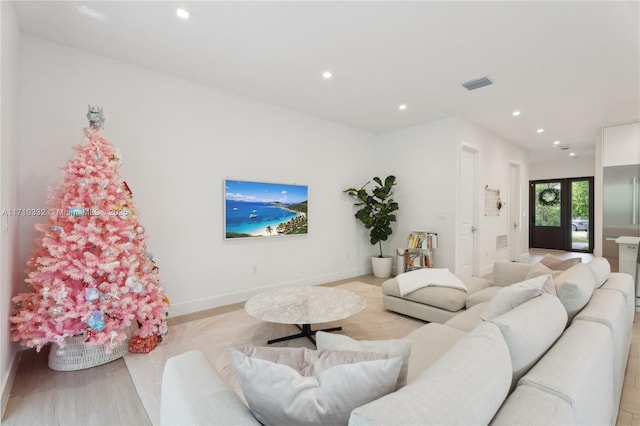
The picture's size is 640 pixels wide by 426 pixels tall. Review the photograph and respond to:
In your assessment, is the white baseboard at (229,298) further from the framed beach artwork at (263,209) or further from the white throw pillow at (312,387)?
the white throw pillow at (312,387)

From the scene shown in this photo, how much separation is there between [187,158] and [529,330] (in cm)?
359

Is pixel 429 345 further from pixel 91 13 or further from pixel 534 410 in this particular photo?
pixel 91 13

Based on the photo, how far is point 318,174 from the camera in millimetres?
4957

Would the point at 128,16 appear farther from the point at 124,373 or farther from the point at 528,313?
the point at 528,313

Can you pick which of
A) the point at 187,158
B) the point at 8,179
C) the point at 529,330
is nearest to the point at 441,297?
the point at 529,330

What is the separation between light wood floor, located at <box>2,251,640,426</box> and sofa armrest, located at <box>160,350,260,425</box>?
0.96 m

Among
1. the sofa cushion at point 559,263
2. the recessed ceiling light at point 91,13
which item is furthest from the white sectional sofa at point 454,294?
the recessed ceiling light at point 91,13

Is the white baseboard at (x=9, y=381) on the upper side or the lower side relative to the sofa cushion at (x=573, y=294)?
lower

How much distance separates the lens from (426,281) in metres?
3.21

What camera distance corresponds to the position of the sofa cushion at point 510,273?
3160mm

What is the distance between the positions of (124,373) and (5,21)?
2629 millimetres

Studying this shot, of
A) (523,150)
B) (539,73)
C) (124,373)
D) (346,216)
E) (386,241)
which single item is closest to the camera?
(124,373)

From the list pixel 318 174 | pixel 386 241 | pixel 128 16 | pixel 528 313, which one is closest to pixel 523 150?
pixel 386 241

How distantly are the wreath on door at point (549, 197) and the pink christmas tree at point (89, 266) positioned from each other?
10730mm
